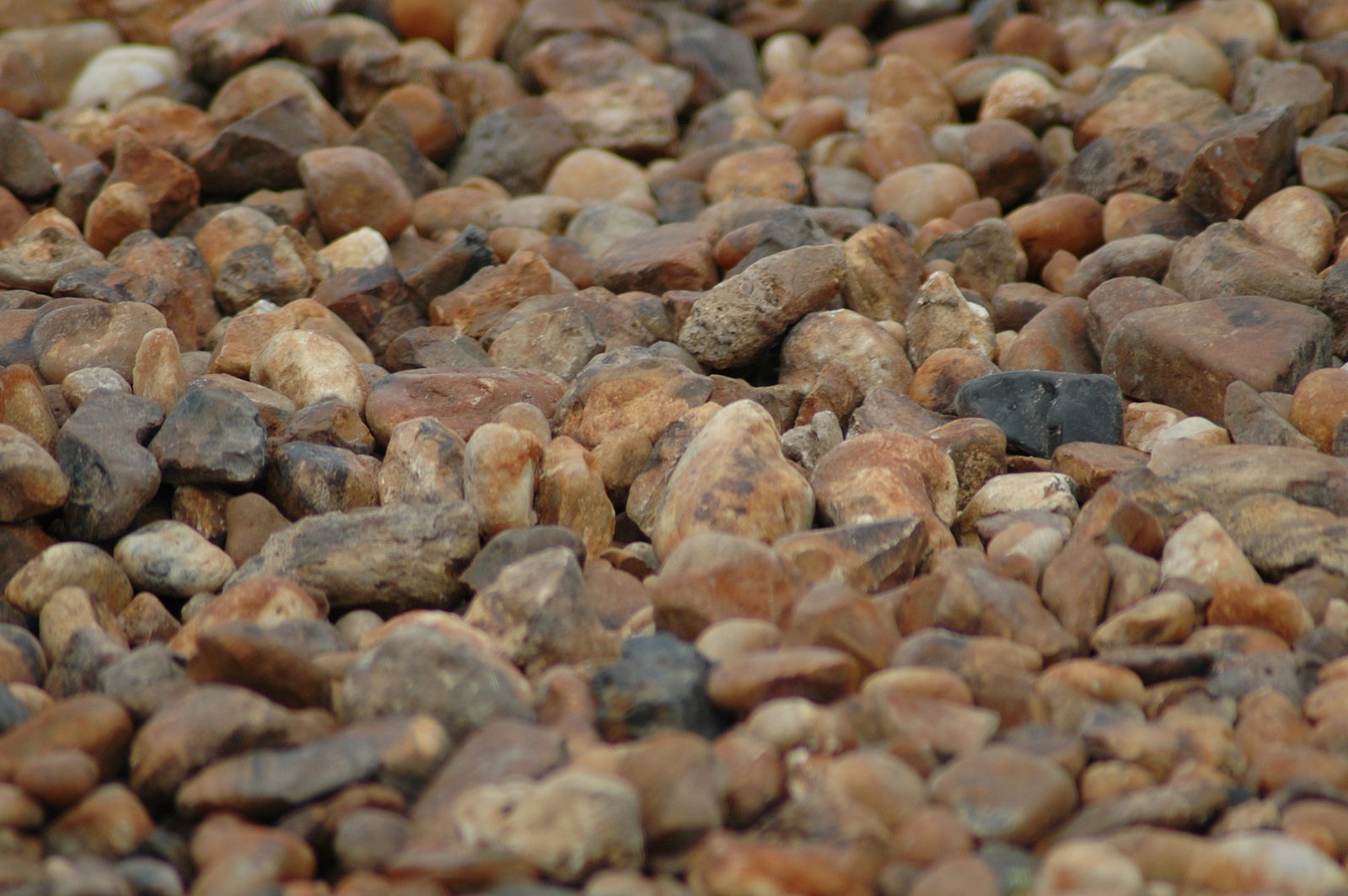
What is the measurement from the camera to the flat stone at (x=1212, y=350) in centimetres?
315

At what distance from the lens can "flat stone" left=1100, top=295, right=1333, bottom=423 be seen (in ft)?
10.3

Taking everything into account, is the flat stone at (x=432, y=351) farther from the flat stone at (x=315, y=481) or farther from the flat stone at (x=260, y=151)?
the flat stone at (x=260, y=151)

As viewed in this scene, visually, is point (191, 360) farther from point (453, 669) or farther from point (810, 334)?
point (453, 669)

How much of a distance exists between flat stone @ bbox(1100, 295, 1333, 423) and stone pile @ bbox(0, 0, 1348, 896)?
14mm

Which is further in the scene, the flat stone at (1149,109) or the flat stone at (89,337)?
the flat stone at (1149,109)

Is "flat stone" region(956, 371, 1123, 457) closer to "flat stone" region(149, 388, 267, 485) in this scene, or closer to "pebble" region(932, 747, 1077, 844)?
"pebble" region(932, 747, 1077, 844)

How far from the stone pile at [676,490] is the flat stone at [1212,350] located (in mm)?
14

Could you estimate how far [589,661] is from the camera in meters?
2.15

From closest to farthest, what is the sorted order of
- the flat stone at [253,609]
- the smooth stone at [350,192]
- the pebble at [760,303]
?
1. the flat stone at [253,609]
2. the pebble at [760,303]
3. the smooth stone at [350,192]

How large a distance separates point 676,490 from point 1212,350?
1454 mm

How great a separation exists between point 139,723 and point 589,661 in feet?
2.21

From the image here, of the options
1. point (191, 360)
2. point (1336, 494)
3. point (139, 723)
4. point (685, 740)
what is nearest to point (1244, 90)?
point (1336, 494)

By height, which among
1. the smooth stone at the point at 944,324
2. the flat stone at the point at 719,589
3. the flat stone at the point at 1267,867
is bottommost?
the smooth stone at the point at 944,324

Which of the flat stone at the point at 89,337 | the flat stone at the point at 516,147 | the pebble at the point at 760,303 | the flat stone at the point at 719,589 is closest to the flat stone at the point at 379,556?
the flat stone at the point at 719,589
